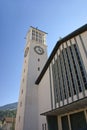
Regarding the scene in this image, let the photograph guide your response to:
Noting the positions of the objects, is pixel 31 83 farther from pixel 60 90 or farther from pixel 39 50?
pixel 39 50

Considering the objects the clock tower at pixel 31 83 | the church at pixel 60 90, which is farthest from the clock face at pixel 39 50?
the church at pixel 60 90

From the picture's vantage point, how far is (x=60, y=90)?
12.0 metres

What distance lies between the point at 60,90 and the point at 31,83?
6.06m

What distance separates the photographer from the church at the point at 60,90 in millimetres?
10047

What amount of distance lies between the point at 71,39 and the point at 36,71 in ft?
25.8

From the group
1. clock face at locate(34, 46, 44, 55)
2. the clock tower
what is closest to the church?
the clock tower

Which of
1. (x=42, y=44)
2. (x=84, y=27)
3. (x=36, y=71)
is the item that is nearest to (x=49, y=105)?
(x=36, y=71)

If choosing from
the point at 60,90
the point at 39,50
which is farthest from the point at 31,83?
the point at 39,50

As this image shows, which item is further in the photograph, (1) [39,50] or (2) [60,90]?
→ (1) [39,50]

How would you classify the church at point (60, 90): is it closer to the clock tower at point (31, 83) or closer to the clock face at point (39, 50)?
the clock tower at point (31, 83)

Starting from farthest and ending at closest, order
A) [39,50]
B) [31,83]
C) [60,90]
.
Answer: [39,50]
[31,83]
[60,90]

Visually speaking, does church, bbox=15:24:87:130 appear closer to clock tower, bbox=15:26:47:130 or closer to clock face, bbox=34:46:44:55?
clock tower, bbox=15:26:47:130

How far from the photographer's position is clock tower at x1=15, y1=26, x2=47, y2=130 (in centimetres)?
1444

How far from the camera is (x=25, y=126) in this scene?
539 inches
